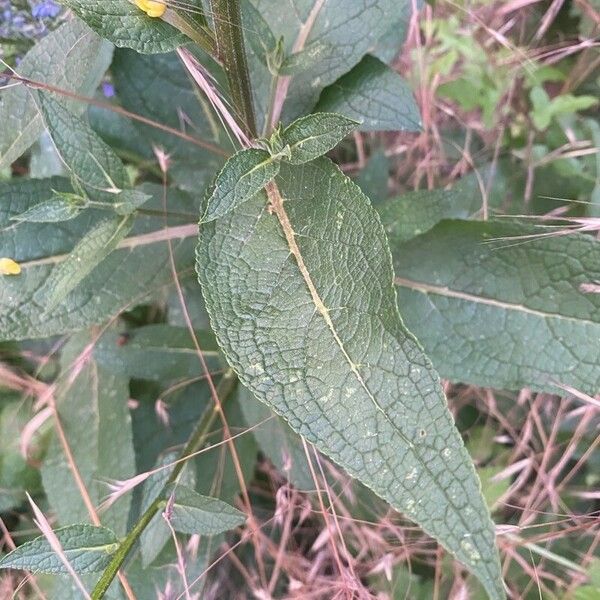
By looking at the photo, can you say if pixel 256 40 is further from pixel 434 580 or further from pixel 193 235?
pixel 434 580

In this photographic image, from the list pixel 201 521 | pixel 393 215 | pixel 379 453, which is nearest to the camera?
pixel 379 453

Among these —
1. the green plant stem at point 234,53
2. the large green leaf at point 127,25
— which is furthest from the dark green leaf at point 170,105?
the large green leaf at point 127,25

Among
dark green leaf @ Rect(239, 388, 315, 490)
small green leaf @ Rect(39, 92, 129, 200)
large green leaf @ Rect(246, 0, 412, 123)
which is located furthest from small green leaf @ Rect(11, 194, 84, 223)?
dark green leaf @ Rect(239, 388, 315, 490)

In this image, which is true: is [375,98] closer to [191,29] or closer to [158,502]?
[191,29]

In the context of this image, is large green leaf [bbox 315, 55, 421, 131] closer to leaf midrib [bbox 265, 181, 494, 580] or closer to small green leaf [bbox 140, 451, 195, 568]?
leaf midrib [bbox 265, 181, 494, 580]

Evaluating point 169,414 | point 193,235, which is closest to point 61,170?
point 193,235

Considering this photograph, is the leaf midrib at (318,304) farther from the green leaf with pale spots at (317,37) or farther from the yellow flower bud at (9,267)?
the yellow flower bud at (9,267)
